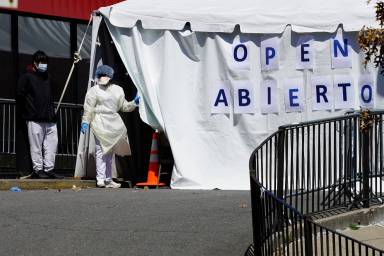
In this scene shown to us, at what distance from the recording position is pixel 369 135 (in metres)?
9.98

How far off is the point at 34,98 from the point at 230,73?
3012 millimetres

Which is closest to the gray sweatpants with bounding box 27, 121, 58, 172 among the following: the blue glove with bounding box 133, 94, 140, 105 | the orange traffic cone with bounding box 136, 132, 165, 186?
the blue glove with bounding box 133, 94, 140, 105

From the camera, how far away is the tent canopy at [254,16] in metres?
12.9

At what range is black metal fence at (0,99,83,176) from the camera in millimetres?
14453

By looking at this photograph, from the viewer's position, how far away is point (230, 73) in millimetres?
13055

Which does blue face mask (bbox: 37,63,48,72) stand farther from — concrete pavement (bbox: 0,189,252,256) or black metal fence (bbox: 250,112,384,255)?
black metal fence (bbox: 250,112,384,255)

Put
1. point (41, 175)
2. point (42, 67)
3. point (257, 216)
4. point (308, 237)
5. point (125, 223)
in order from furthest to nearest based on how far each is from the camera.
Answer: point (41, 175)
point (42, 67)
point (125, 223)
point (257, 216)
point (308, 237)

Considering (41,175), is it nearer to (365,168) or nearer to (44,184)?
(44,184)

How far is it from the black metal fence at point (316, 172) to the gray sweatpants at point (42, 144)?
5129mm

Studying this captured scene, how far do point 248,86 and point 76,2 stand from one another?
15.4 feet

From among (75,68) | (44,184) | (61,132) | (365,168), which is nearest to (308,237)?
(365,168)

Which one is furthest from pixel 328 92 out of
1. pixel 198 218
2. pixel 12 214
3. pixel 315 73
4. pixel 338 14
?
pixel 12 214

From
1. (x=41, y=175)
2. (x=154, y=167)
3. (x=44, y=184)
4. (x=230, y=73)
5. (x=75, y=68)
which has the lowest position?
(x=44, y=184)

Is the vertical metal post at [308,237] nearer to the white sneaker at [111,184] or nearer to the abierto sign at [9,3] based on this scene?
the white sneaker at [111,184]
